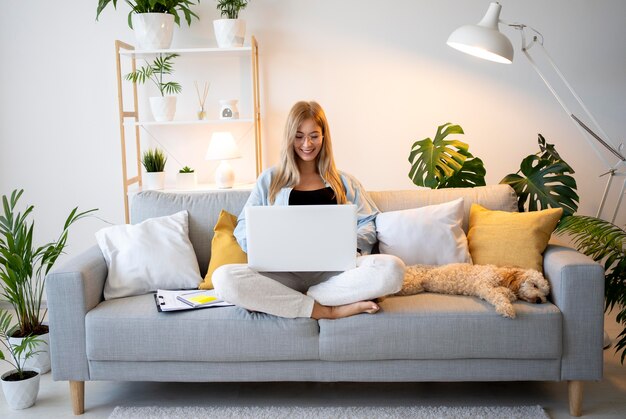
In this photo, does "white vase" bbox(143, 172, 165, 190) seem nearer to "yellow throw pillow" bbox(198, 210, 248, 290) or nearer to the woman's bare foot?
"yellow throw pillow" bbox(198, 210, 248, 290)

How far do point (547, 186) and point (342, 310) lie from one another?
128 cm

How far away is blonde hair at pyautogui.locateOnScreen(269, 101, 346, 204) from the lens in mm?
3215

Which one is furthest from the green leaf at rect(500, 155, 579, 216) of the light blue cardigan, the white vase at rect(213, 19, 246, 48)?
the white vase at rect(213, 19, 246, 48)

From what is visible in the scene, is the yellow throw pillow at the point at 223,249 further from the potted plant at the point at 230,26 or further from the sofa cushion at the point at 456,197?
the potted plant at the point at 230,26

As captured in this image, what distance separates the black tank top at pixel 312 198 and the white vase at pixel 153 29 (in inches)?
51.0

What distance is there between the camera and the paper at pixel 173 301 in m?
2.80

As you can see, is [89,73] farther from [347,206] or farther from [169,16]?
[347,206]

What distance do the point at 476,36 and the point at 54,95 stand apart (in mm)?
2493

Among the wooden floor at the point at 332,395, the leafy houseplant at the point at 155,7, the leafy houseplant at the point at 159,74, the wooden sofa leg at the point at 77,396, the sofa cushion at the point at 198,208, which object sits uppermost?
the leafy houseplant at the point at 155,7

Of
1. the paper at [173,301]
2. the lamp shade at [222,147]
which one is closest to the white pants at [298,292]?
the paper at [173,301]

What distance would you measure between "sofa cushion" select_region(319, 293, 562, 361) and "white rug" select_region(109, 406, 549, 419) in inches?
8.5

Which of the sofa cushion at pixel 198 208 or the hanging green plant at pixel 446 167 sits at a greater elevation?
the hanging green plant at pixel 446 167

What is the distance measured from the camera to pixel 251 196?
330 centimetres

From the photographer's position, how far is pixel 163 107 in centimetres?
404
